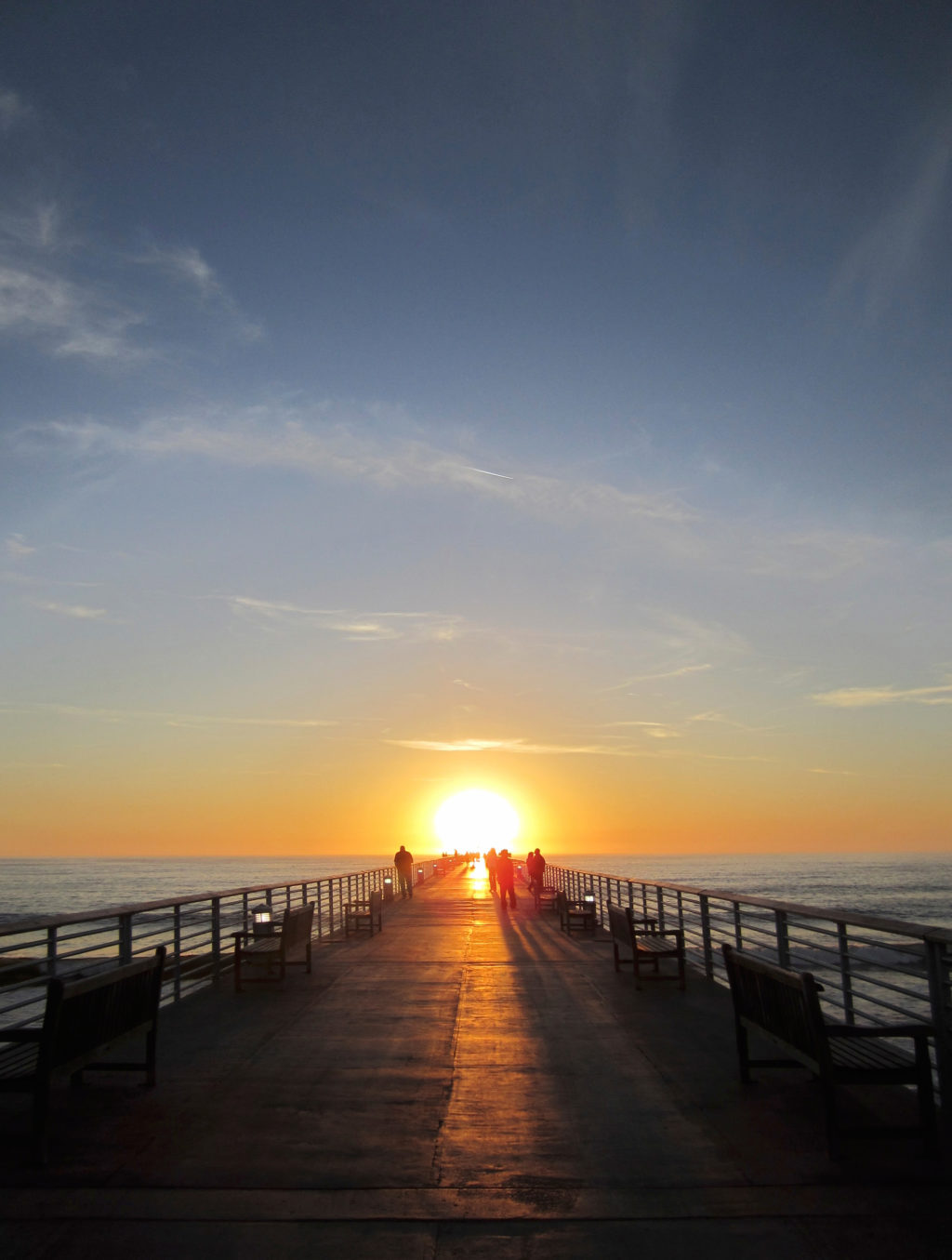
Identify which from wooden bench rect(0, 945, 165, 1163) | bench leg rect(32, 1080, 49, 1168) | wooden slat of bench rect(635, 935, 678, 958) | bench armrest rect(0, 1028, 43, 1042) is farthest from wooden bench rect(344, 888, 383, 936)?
bench leg rect(32, 1080, 49, 1168)

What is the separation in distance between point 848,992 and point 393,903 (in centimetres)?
2237

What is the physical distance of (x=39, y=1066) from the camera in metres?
4.95

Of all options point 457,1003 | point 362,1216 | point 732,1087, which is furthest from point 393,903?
point 362,1216

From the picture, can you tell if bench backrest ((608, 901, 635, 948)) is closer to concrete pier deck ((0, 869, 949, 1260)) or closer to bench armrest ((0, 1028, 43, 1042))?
concrete pier deck ((0, 869, 949, 1260))

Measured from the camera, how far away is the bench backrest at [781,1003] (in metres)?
5.04

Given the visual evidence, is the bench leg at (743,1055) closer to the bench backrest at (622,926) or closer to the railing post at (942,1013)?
the railing post at (942,1013)

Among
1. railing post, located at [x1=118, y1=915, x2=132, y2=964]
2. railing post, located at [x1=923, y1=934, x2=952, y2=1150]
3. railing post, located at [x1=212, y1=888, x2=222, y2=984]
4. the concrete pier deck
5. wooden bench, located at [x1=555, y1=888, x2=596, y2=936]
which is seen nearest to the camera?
the concrete pier deck

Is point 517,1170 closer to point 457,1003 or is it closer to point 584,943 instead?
point 457,1003

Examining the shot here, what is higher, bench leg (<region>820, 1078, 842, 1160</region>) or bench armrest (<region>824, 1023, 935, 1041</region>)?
bench armrest (<region>824, 1023, 935, 1041</region>)

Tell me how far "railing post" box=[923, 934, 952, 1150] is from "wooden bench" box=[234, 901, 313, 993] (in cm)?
757

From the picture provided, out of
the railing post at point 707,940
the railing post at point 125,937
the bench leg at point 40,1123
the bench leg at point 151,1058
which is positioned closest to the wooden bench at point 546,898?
the railing post at point 707,940

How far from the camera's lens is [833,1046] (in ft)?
18.1

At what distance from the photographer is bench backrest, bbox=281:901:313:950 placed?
37.3 ft

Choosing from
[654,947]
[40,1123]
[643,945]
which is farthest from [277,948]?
[40,1123]
